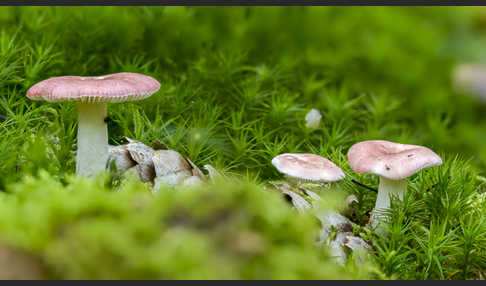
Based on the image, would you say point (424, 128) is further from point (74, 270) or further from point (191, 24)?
point (74, 270)

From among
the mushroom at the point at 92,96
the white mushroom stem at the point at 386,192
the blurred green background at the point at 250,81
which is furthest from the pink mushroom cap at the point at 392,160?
the mushroom at the point at 92,96

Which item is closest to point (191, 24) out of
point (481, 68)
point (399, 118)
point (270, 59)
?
point (270, 59)

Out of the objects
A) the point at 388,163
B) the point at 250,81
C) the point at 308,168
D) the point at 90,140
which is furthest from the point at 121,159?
the point at 250,81

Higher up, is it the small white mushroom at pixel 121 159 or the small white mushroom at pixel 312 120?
the small white mushroom at pixel 121 159

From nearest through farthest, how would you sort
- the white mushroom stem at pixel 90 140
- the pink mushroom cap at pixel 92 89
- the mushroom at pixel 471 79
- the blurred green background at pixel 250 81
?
1. the pink mushroom cap at pixel 92 89
2. the white mushroom stem at pixel 90 140
3. the blurred green background at pixel 250 81
4. the mushroom at pixel 471 79

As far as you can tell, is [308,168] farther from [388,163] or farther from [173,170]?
[173,170]

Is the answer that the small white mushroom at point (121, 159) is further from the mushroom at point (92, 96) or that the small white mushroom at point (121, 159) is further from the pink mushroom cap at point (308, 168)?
the pink mushroom cap at point (308, 168)
